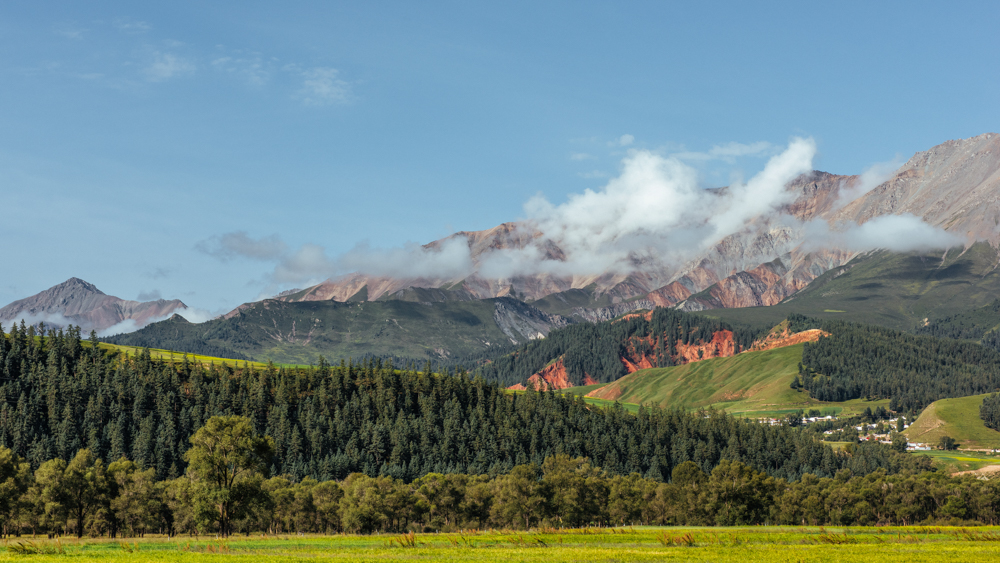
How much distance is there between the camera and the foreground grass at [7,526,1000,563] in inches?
3061

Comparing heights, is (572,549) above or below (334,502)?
above

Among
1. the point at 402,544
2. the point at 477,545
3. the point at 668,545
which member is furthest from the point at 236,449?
the point at 668,545

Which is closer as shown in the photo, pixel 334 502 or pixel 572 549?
pixel 572 549

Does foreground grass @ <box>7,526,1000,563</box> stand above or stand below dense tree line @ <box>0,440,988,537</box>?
above

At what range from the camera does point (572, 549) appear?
9250 cm

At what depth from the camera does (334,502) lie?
566 ft

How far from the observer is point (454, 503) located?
18300 cm

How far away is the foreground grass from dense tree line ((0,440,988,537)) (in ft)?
52.9

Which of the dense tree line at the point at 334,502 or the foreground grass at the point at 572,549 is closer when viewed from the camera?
the foreground grass at the point at 572,549

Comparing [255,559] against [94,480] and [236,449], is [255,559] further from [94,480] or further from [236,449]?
[94,480]

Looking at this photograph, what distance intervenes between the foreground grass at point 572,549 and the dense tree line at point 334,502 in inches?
635

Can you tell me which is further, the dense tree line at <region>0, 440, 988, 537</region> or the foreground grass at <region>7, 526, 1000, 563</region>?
the dense tree line at <region>0, 440, 988, 537</region>

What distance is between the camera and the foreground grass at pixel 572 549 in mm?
77750

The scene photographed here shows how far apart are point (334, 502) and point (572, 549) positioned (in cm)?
9385
